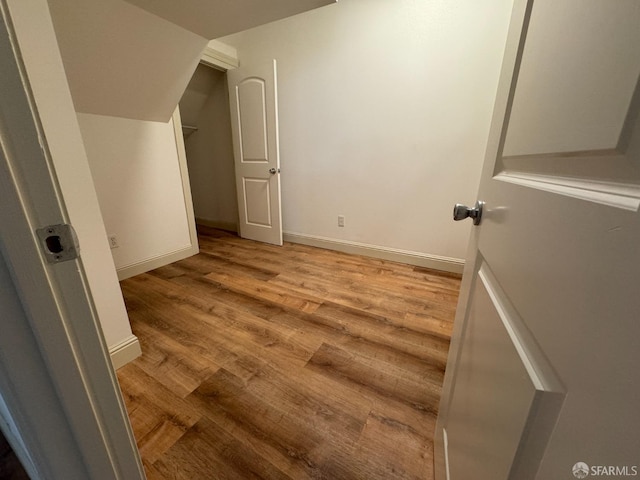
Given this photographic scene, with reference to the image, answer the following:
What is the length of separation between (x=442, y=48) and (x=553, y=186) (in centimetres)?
233

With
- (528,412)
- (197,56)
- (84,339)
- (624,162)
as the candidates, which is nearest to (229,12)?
(197,56)

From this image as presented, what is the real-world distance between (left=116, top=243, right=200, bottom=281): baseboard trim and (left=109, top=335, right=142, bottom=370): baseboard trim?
112 centimetres

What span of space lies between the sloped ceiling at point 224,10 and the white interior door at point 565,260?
48.8 inches

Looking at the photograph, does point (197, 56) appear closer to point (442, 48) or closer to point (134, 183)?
point (134, 183)

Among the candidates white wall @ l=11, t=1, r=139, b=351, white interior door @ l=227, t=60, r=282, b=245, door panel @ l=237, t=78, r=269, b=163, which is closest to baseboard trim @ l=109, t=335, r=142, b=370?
white wall @ l=11, t=1, r=139, b=351

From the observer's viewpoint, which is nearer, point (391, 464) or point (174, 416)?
point (391, 464)

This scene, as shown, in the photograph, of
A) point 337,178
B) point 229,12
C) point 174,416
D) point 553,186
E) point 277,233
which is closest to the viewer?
point 553,186

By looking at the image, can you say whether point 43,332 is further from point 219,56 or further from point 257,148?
point 219,56

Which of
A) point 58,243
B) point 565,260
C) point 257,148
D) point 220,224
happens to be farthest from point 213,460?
point 220,224

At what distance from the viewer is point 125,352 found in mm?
1300

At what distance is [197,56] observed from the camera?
1784mm


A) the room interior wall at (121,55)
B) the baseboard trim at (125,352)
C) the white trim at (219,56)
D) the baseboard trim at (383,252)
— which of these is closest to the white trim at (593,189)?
the baseboard trim at (125,352)

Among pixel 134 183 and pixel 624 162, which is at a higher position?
pixel 624 162

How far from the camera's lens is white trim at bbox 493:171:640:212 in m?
0.21
